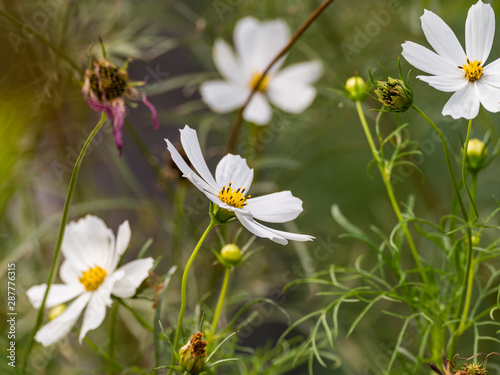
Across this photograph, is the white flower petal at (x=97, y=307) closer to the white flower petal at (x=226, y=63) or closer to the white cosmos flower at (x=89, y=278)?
the white cosmos flower at (x=89, y=278)

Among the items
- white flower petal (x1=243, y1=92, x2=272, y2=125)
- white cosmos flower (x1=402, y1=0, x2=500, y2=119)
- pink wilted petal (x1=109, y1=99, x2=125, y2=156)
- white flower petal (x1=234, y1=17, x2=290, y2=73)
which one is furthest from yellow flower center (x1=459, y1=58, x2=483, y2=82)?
white flower petal (x1=234, y1=17, x2=290, y2=73)

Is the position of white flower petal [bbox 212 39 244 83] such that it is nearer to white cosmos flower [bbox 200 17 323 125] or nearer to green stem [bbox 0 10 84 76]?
white cosmos flower [bbox 200 17 323 125]

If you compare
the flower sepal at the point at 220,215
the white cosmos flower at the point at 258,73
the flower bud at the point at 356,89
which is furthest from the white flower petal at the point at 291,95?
the flower sepal at the point at 220,215

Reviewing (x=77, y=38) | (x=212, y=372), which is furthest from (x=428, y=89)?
(x=212, y=372)

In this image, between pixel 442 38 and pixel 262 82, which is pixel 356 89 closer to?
pixel 442 38

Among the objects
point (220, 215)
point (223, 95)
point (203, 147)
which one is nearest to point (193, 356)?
point (220, 215)

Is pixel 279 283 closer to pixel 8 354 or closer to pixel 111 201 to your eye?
pixel 111 201
